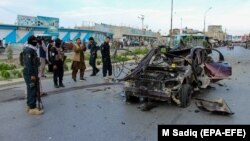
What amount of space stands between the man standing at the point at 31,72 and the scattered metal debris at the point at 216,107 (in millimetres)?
A: 3945

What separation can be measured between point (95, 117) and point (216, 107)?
9.54 ft

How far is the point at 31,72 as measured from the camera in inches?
348

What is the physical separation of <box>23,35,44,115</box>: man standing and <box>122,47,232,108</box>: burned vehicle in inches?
98.4

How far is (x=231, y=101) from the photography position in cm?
1101

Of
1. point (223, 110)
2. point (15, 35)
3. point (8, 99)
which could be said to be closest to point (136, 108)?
point (223, 110)

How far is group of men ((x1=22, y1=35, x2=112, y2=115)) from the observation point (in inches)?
349

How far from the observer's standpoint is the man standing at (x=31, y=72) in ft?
29.0

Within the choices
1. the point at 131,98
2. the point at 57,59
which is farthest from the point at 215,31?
the point at 131,98

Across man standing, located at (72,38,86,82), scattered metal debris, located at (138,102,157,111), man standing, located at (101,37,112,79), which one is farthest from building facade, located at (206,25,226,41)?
→ scattered metal debris, located at (138,102,157,111)

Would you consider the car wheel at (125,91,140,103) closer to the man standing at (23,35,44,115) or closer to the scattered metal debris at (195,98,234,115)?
the scattered metal debris at (195,98,234,115)

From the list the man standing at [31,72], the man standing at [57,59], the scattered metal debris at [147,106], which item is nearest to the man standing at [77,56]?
the man standing at [57,59]

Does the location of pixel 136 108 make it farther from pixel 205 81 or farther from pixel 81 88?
pixel 81 88

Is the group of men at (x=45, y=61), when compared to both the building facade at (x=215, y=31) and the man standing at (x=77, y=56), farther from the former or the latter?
the building facade at (x=215, y=31)

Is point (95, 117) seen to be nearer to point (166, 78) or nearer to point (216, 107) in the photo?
point (166, 78)
